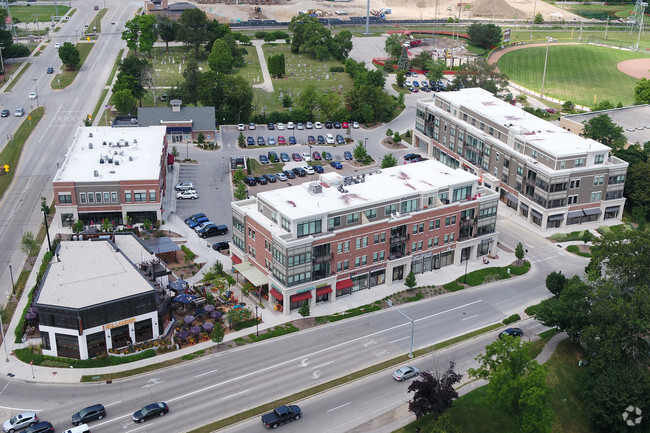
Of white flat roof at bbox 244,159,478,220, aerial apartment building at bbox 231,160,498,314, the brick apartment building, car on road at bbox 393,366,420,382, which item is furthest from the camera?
the brick apartment building

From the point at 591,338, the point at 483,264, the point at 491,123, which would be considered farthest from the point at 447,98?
the point at 591,338

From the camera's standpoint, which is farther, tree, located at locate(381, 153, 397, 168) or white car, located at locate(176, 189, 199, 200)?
tree, located at locate(381, 153, 397, 168)

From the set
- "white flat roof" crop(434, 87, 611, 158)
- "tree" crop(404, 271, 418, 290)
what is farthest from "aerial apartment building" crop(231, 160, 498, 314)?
"white flat roof" crop(434, 87, 611, 158)

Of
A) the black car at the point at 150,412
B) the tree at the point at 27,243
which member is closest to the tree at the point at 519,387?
the black car at the point at 150,412

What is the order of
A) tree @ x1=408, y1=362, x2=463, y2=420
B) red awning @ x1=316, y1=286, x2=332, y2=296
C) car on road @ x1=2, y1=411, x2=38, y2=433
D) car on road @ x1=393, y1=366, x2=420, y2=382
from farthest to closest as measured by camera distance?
red awning @ x1=316, y1=286, x2=332, y2=296 < car on road @ x1=393, y1=366, x2=420, y2=382 < tree @ x1=408, y1=362, x2=463, y2=420 < car on road @ x1=2, y1=411, x2=38, y2=433

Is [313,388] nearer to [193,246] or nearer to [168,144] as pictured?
[193,246]

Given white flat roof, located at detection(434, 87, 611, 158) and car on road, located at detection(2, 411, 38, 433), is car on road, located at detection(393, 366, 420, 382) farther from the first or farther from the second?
white flat roof, located at detection(434, 87, 611, 158)
